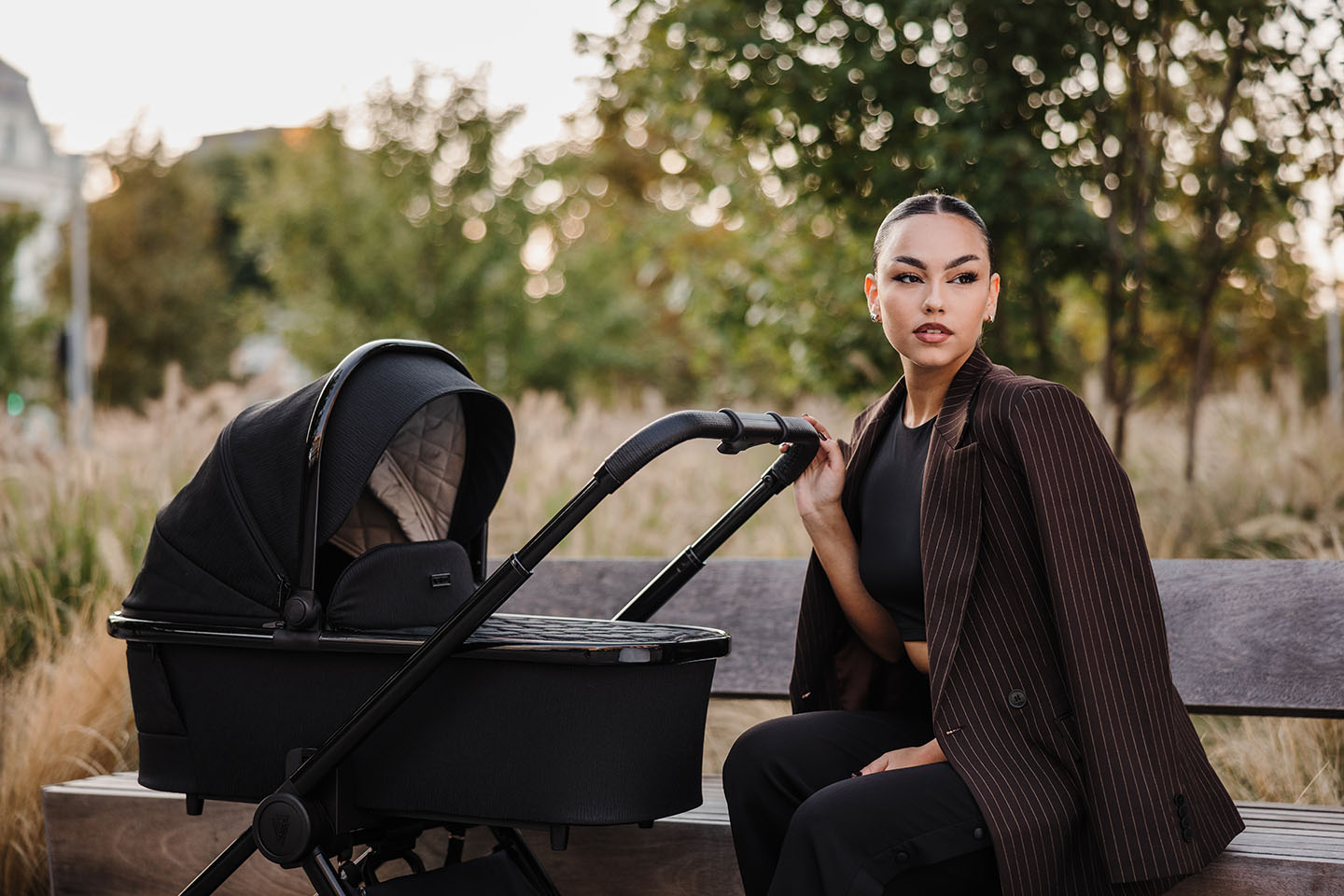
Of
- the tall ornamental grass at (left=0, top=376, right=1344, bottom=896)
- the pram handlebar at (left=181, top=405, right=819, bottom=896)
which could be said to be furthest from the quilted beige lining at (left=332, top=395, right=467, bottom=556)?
the tall ornamental grass at (left=0, top=376, right=1344, bottom=896)

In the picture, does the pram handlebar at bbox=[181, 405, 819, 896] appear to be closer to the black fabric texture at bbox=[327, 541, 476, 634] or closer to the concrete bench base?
the black fabric texture at bbox=[327, 541, 476, 634]

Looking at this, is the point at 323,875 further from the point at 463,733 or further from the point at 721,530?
the point at 721,530

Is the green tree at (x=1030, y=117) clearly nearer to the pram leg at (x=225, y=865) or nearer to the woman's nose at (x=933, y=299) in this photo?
the woman's nose at (x=933, y=299)

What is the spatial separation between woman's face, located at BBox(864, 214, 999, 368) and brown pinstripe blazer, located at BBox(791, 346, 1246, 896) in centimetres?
13

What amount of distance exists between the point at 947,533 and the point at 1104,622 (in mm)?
304

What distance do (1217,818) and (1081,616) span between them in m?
0.57

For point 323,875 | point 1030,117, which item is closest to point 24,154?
point 1030,117

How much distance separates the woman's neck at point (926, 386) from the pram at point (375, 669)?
0.24m

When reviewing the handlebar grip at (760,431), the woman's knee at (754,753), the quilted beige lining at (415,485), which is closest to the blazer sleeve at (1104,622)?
the handlebar grip at (760,431)

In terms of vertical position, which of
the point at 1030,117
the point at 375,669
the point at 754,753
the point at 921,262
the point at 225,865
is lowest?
the point at 225,865

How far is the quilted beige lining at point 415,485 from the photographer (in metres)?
Answer: 2.75

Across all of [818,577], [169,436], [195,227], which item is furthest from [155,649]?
[195,227]

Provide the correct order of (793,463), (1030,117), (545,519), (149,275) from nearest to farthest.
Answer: (793,463) → (1030,117) → (545,519) → (149,275)

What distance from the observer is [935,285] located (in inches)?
95.7
